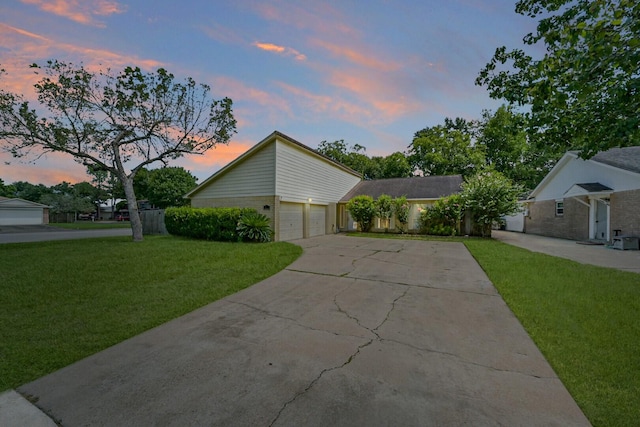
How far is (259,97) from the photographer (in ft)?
40.6

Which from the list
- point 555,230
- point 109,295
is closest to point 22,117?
point 109,295

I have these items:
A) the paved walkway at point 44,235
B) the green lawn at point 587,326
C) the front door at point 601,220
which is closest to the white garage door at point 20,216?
the paved walkway at point 44,235

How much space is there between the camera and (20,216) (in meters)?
28.6

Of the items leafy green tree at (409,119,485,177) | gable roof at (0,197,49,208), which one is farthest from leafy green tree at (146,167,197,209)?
leafy green tree at (409,119,485,177)

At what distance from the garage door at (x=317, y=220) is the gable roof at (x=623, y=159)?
14254mm

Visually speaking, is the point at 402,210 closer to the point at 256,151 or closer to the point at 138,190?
the point at 256,151

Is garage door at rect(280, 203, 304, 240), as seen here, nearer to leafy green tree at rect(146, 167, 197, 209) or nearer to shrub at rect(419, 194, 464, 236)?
shrub at rect(419, 194, 464, 236)

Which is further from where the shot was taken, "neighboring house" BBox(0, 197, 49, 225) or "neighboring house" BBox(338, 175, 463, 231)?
"neighboring house" BBox(0, 197, 49, 225)

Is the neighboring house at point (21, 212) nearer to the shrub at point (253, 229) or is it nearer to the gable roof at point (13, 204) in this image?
the gable roof at point (13, 204)

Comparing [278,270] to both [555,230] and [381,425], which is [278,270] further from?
[555,230]

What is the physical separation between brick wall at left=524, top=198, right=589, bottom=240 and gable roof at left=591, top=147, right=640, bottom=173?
2.40 metres

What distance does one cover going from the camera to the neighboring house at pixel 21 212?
27250 mm

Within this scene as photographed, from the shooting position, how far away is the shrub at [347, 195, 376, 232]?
1753 cm

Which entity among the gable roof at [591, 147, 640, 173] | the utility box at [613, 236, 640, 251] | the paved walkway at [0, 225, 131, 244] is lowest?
the paved walkway at [0, 225, 131, 244]
